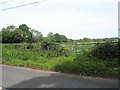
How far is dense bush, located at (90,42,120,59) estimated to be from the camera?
380 inches

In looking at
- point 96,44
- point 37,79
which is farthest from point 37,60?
point 96,44

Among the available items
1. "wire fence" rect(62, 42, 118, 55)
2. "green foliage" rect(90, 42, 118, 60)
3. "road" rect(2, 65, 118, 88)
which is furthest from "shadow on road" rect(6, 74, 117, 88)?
"wire fence" rect(62, 42, 118, 55)

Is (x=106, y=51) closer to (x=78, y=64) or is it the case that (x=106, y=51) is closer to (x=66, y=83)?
(x=78, y=64)

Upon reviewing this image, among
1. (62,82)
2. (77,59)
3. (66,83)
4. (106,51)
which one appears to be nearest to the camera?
(66,83)

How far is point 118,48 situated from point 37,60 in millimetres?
5628

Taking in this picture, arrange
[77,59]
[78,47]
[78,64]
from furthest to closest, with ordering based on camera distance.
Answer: [78,47], [77,59], [78,64]

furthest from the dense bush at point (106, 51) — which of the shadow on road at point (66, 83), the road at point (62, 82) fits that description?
the shadow on road at point (66, 83)

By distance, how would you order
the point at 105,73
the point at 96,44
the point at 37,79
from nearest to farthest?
the point at 37,79
the point at 105,73
the point at 96,44

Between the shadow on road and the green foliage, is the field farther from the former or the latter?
the shadow on road

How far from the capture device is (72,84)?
18.8 feet

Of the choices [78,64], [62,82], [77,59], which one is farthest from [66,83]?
[77,59]

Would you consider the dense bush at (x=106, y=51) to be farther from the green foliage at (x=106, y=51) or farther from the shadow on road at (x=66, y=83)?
the shadow on road at (x=66, y=83)

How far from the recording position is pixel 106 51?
9852 mm

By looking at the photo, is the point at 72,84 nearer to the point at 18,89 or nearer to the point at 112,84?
the point at 112,84
